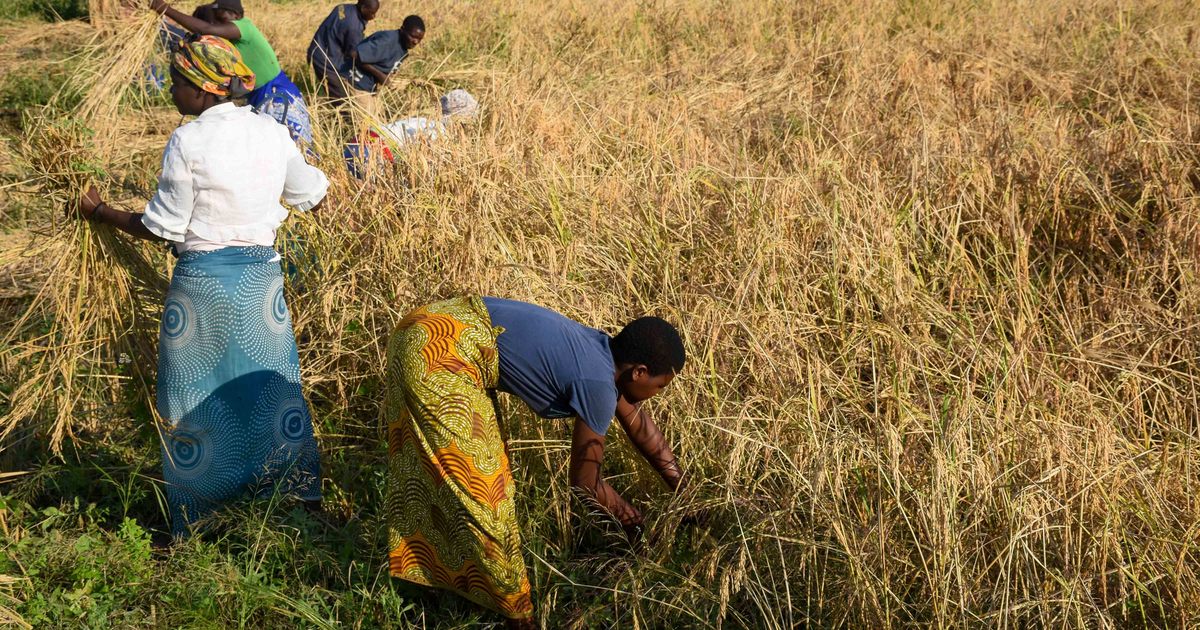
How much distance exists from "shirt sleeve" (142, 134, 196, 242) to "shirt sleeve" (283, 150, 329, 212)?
309 millimetres

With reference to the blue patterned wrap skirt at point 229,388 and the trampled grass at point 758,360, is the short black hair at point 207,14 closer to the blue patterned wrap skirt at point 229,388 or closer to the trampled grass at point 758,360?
the trampled grass at point 758,360

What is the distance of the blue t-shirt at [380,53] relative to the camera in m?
6.18

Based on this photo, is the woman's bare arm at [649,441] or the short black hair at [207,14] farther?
the short black hair at [207,14]

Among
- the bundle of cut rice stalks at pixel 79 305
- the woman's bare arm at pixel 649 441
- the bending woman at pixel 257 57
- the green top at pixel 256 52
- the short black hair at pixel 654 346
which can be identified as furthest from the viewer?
the green top at pixel 256 52

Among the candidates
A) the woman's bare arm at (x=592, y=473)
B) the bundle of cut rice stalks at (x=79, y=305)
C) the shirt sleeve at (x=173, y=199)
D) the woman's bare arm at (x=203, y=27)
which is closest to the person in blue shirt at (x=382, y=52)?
the woman's bare arm at (x=203, y=27)

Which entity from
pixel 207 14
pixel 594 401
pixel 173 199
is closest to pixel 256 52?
pixel 207 14

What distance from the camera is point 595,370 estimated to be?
7.66 feet

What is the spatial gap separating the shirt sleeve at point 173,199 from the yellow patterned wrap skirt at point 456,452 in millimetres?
687

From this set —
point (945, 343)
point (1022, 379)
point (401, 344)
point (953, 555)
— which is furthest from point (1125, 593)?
point (401, 344)

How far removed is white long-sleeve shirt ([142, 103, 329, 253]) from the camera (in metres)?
2.60

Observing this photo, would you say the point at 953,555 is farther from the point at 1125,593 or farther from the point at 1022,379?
the point at 1022,379

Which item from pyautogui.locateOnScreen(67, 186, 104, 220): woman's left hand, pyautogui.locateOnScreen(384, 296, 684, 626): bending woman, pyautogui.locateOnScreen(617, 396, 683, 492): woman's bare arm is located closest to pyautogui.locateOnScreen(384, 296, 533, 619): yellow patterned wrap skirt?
pyautogui.locateOnScreen(384, 296, 684, 626): bending woman

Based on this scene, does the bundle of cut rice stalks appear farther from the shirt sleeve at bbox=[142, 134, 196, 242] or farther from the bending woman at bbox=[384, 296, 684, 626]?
the bending woman at bbox=[384, 296, 684, 626]

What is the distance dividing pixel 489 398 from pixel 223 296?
0.83 metres
